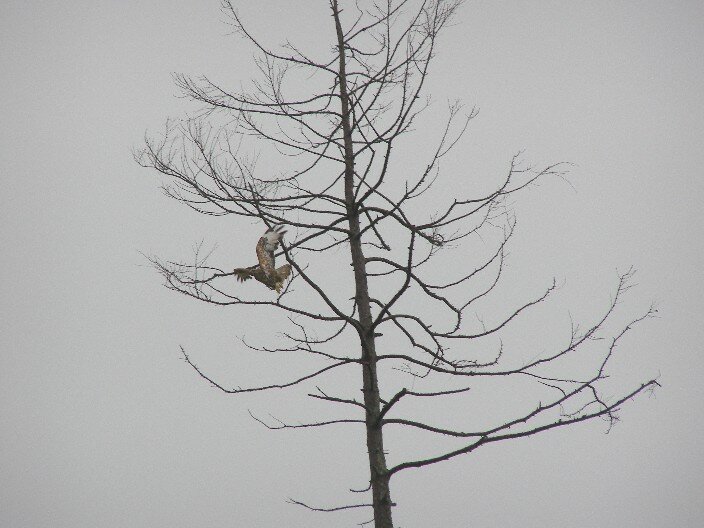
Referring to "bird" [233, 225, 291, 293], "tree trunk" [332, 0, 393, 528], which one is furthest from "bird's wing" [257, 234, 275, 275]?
"tree trunk" [332, 0, 393, 528]

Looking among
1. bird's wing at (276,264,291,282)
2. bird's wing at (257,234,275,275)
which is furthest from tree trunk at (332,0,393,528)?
bird's wing at (257,234,275,275)

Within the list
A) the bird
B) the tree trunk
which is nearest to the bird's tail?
the bird

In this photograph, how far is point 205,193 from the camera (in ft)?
16.4

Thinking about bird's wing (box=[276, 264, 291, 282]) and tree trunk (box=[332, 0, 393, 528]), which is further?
bird's wing (box=[276, 264, 291, 282])

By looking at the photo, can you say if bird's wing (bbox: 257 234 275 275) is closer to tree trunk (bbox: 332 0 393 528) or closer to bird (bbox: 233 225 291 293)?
bird (bbox: 233 225 291 293)

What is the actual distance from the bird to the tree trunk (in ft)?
2.32

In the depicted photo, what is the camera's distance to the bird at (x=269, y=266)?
4777 millimetres

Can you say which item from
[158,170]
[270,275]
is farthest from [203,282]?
[158,170]

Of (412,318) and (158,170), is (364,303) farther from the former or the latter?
(158,170)

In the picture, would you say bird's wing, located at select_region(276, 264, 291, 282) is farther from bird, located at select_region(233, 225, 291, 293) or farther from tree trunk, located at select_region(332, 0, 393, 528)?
tree trunk, located at select_region(332, 0, 393, 528)

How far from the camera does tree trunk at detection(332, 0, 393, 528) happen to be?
4669 mm

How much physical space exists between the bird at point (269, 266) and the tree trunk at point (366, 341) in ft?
2.32

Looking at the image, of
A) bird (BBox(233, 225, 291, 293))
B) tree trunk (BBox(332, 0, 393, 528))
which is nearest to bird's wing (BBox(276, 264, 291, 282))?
bird (BBox(233, 225, 291, 293))

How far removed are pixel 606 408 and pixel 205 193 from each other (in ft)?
10.9
